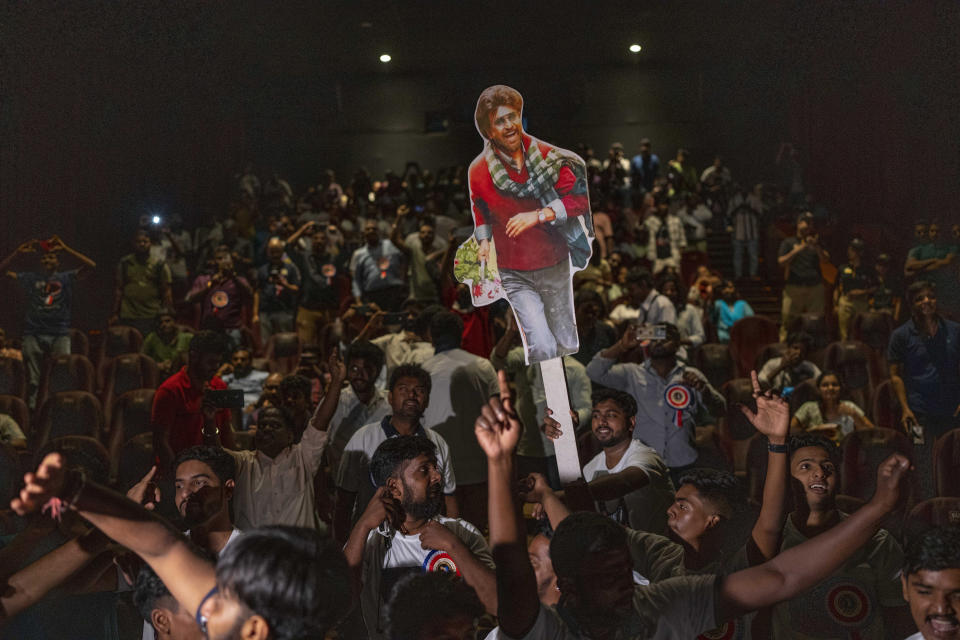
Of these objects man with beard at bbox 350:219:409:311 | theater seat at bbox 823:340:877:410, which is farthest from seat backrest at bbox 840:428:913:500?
man with beard at bbox 350:219:409:311

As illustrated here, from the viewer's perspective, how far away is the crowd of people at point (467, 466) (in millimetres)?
2381

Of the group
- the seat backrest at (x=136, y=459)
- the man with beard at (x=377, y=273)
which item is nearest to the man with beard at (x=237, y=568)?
the seat backrest at (x=136, y=459)

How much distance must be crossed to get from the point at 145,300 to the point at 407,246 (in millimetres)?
2653

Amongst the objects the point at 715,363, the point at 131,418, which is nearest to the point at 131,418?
the point at 131,418

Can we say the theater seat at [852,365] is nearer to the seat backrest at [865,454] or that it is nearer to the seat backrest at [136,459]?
the seat backrest at [865,454]

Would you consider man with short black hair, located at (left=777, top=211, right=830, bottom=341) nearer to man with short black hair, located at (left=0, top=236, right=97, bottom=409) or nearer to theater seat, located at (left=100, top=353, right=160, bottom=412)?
theater seat, located at (left=100, top=353, right=160, bottom=412)

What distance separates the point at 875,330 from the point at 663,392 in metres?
3.79

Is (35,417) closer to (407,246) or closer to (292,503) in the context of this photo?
(292,503)

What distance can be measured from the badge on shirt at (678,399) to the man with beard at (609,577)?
2720mm

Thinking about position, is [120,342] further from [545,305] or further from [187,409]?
[545,305]

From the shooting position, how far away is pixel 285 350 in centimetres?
878

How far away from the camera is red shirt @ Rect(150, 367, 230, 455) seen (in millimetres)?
5031

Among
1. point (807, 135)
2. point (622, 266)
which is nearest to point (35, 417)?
point (622, 266)

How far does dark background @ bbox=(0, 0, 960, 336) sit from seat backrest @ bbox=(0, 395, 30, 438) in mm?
1868
